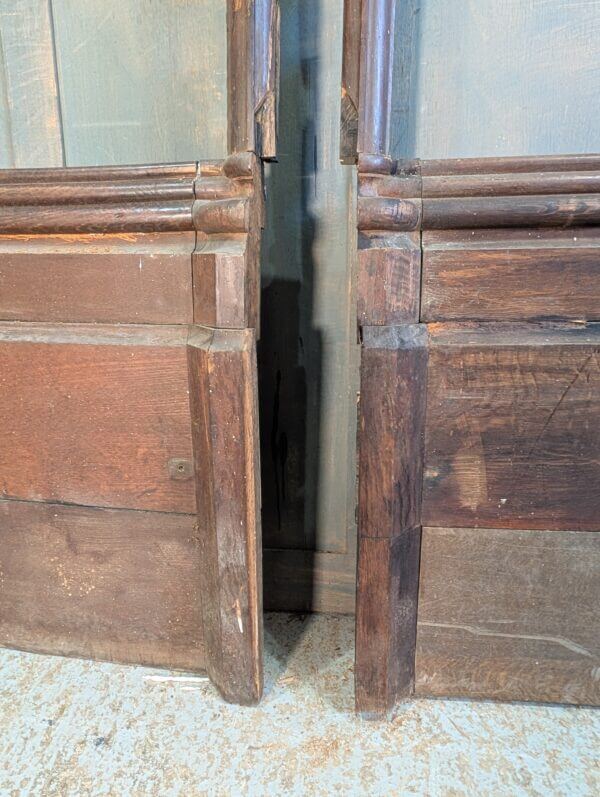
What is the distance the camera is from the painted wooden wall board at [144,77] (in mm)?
A: 979

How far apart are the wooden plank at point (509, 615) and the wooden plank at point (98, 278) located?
0.51m

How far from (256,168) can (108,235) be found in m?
0.24

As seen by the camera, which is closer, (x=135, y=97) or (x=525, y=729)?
(x=525, y=729)

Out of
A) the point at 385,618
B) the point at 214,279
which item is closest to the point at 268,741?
the point at 385,618

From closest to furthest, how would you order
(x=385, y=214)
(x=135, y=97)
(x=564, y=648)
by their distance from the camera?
(x=385, y=214)
(x=564, y=648)
(x=135, y=97)

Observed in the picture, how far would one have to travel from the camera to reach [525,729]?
0.86 meters

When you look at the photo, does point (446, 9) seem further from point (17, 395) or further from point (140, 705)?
point (140, 705)

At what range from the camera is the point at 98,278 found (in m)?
0.85

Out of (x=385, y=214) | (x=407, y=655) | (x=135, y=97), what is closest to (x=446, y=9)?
(x=385, y=214)

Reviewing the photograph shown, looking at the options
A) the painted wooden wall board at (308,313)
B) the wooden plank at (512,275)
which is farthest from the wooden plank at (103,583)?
the wooden plank at (512,275)

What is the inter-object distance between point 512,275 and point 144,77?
707 mm

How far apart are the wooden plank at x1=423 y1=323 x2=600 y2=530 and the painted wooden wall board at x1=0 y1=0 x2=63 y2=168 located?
78 cm

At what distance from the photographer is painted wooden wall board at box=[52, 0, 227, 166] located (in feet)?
3.21


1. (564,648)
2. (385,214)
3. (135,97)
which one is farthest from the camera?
(135,97)
